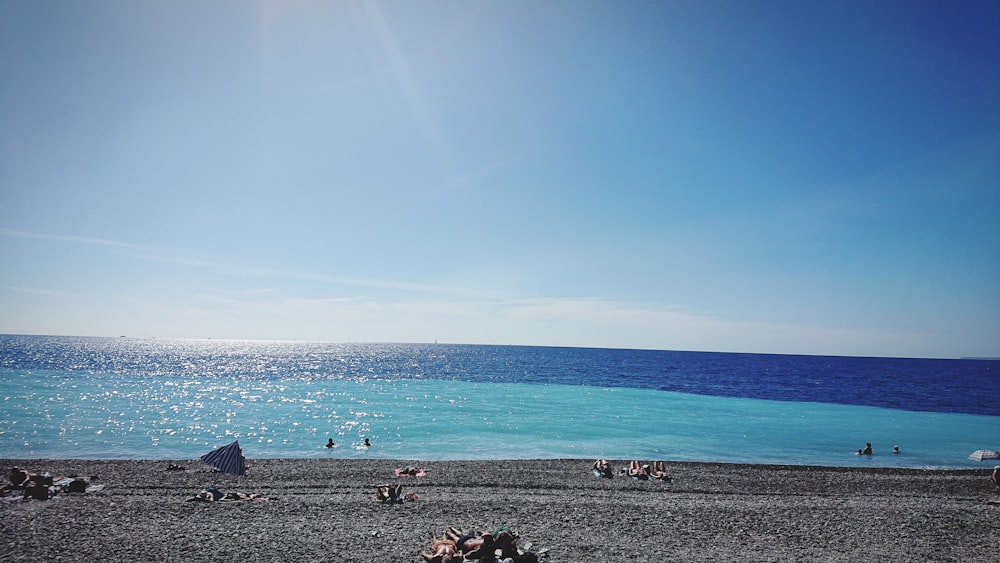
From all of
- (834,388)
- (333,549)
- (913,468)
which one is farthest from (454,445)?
(834,388)

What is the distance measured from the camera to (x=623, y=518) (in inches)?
611

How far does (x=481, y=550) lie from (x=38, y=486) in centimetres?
1748

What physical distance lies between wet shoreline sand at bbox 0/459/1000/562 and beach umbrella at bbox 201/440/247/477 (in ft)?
2.55

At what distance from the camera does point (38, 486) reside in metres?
16.7

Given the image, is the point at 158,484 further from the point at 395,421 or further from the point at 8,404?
the point at 8,404

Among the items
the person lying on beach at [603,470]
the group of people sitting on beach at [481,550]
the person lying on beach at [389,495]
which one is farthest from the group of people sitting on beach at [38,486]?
the person lying on beach at [603,470]

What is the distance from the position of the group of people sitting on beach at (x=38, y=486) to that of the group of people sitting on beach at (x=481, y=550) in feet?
51.4

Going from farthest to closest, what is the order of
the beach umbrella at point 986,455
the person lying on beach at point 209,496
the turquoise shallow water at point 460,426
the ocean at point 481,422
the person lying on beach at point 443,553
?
the ocean at point 481,422 < the turquoise shallow water at point 460,426 < the beach umbrella at point 986,455 < the person lying on beach at point 209,496 < the person lying on beach at point 443,553

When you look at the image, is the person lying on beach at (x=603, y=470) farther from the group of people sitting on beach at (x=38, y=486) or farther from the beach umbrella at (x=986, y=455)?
the beach umbrella at (x=986, y=455)

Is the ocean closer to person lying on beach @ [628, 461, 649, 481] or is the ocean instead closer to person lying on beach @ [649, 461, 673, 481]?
person lying on beach @ [649, 461, 673, 481]

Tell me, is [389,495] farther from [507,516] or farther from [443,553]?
[443,553]

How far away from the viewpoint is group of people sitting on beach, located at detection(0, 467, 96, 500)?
16609 millimetres

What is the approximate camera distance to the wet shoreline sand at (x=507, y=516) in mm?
12484

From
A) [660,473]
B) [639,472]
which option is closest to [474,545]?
[639,472]
